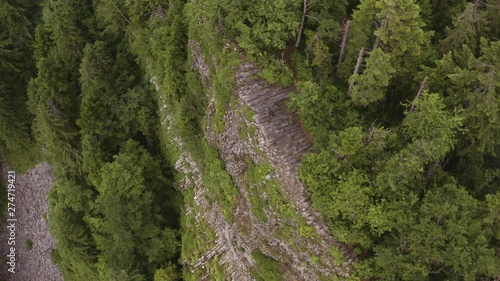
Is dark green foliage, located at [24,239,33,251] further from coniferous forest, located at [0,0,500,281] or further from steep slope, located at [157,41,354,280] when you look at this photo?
steep slope, located at [157,41,354,280]

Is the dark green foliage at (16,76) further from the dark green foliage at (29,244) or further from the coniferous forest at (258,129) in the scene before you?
the dark green foliage at (29,244)

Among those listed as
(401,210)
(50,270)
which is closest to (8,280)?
(50,270)

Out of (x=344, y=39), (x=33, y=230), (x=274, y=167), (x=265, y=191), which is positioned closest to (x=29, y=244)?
(x=33, y=230)

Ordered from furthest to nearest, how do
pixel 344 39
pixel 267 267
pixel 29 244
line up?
1. pixel 29 244
2. pixel 267 267
3. pixel 344 39

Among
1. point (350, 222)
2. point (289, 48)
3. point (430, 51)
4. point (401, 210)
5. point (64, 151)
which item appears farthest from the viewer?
point (64, 151)

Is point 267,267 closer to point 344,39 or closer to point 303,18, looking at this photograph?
point 344,39

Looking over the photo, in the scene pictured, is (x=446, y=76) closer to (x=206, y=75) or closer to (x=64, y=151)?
(x=206, y=75)

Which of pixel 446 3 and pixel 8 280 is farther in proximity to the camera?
pixel 8 280

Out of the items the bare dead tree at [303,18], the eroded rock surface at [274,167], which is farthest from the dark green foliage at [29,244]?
the bare dead tree at [303,18]

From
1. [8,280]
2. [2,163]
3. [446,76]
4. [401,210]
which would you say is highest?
[446,76]
